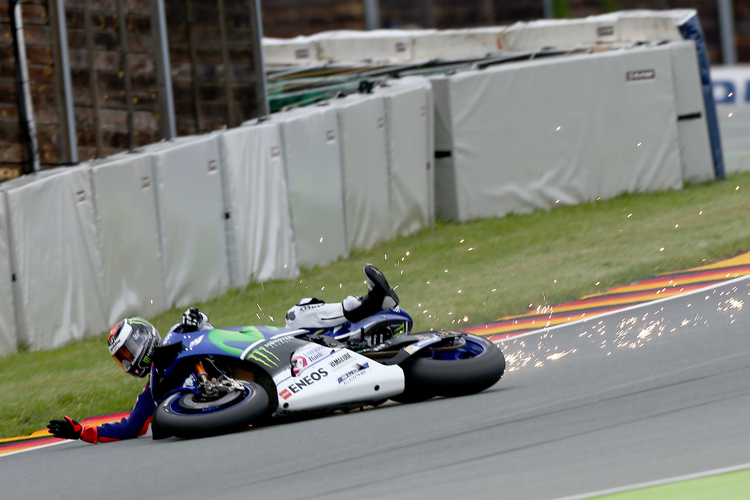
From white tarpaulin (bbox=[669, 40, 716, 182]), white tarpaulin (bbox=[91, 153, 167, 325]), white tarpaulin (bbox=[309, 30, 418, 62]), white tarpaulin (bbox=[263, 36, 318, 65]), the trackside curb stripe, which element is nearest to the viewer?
the trackside curb stripe

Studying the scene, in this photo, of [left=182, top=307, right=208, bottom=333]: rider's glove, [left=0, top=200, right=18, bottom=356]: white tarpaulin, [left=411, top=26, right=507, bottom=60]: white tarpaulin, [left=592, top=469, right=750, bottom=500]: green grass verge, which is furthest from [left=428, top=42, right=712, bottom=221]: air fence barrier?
[left=592, top=469, right=750, bottom=500]: green grass verge

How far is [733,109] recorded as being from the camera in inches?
997

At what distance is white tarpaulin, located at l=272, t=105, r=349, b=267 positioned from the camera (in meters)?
13.8

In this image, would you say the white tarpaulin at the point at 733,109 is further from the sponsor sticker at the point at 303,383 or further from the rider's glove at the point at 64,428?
the rider's glove at the point at 64,428

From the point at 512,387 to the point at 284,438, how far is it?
5.77 ft

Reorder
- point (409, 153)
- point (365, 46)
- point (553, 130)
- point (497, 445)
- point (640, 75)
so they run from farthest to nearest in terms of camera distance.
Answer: point (365, 46)
point (640, 75)
point (553, 130)
point (409, 153)
point (497, 445)

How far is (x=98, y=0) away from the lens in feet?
56.0

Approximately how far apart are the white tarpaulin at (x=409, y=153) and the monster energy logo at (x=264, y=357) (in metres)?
8.49

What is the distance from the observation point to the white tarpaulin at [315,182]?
1380 centimetres

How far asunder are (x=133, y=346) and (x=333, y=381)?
134cm

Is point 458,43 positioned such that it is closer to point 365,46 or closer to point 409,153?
point 365,46

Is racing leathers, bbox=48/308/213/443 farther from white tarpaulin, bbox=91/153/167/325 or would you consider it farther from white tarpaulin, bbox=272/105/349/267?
white tarpaulin, bbox=272/105/349/267

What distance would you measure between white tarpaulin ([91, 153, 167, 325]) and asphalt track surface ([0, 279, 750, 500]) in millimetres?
3860

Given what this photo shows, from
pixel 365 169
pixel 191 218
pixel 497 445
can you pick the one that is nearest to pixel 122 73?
pixel 365 169
